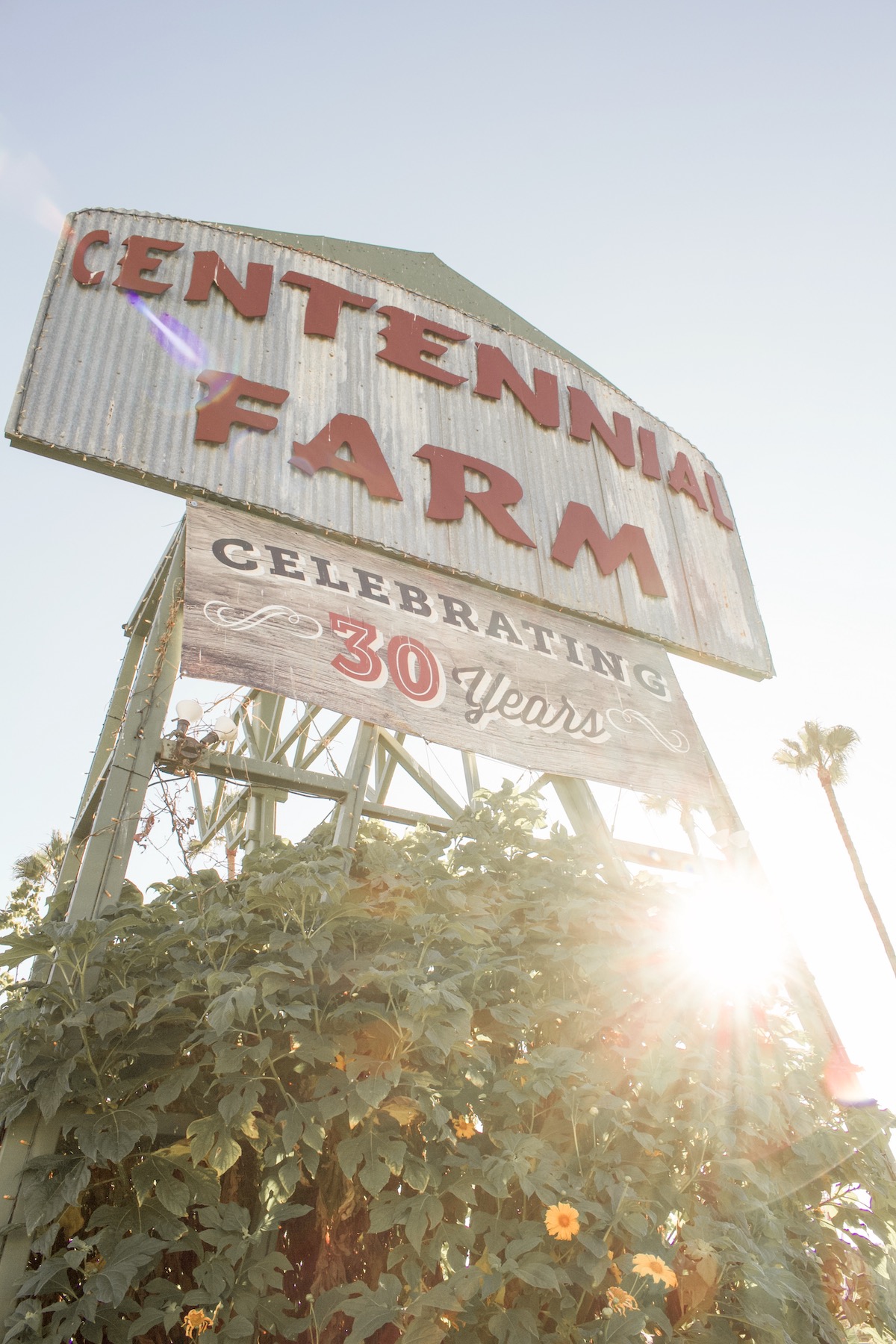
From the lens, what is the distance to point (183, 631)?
14.2ft

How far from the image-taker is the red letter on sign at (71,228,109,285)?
5574mm

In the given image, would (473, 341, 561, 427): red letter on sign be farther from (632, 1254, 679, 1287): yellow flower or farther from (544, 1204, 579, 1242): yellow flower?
(632, 1254, 679, 1287): yellow flower

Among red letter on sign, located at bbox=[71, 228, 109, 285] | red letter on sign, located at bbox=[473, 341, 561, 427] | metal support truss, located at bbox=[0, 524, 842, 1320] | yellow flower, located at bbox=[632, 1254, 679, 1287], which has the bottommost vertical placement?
yellow flower, located at bbox=[632, 1254, 679, 1287]

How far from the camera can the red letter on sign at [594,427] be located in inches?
297

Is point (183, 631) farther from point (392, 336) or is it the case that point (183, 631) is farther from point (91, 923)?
point (392, 336)

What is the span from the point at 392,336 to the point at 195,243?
5.20 ft

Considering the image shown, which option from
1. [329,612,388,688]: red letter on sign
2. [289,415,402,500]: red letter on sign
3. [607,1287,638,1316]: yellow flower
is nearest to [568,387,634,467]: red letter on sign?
[289,415,402,500]: red letter on sign

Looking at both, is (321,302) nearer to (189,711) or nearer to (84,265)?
(84,265)

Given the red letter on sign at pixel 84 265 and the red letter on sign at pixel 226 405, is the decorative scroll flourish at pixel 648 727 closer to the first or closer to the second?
the red letter on sign at pixel 226 405

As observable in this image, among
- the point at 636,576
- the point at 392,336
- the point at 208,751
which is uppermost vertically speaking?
the point at 392,336

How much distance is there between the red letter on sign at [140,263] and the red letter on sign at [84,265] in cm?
13

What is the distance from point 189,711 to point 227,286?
336 cm

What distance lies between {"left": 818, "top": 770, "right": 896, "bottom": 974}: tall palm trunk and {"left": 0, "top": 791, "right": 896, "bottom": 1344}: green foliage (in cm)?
2170

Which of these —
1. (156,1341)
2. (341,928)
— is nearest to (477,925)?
(341,928)
